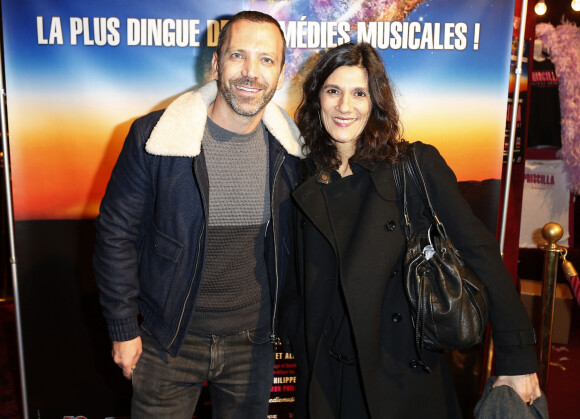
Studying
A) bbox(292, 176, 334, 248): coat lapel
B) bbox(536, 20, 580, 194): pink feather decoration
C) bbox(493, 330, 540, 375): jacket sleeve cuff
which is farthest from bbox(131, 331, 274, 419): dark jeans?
bbox(536, 20, 580, 194): pink feather decoration

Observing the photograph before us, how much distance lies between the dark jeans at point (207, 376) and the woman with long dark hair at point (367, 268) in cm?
18

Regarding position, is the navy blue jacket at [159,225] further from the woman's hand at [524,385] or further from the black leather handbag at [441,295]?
the woman's hand at [524,385]

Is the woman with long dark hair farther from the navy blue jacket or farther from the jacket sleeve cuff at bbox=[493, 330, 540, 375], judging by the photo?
the navy blue jacket

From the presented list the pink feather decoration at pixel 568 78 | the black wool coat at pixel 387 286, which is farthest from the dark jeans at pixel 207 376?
the pink feather decoration at pixel 568 78

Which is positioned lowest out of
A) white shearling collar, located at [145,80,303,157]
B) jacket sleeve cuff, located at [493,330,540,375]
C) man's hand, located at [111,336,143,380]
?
man's hand, located at [111,336,143,380]

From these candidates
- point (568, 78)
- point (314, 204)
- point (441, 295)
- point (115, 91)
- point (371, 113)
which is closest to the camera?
point (441, 295)

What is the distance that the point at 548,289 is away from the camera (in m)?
3.02

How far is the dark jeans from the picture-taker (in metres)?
2.12

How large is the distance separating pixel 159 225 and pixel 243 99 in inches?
23.8

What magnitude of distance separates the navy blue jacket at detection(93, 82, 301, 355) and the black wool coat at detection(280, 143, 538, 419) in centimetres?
23

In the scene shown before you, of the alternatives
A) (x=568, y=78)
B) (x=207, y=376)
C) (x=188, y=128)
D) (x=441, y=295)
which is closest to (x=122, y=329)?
(x=207, y=376)

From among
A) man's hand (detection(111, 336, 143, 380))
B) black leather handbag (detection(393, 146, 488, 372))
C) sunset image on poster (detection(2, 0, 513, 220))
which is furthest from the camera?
sunset image on poster (detection(2, 0, 513, 220))

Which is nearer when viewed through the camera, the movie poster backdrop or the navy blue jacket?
the navy blue jacket

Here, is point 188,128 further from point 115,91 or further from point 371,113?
point 115,91
